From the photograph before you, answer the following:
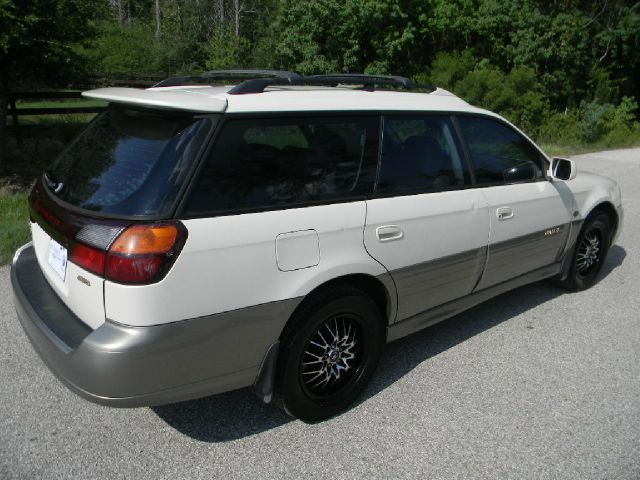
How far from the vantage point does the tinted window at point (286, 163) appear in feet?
8.32

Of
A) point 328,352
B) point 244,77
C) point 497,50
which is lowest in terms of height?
point 328,352

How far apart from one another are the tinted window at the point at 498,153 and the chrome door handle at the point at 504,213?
8.0 inches

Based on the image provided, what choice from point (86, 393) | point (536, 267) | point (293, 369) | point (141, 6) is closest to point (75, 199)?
point (86, 393)

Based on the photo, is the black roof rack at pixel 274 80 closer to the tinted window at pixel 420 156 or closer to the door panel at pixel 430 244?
the tinted window at pixel 420 156

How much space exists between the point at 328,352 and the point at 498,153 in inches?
→ 79.3

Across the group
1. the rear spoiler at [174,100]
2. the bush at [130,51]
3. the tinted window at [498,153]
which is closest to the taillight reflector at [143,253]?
the rear spoiler at [174,100]

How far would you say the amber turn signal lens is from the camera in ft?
7.61

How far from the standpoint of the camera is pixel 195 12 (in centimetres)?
3981

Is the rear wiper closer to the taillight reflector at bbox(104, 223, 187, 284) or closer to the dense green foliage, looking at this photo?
the taillight reflector at bbox(104, 223, 187, 284)

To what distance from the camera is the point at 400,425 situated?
10.1 feet

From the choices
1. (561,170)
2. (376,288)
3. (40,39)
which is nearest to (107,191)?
(376,288)

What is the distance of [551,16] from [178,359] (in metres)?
21.1

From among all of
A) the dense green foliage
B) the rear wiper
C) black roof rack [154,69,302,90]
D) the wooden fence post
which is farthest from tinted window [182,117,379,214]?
the dense green foliage

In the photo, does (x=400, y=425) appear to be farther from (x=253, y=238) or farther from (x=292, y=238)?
(x=253, y=238)
